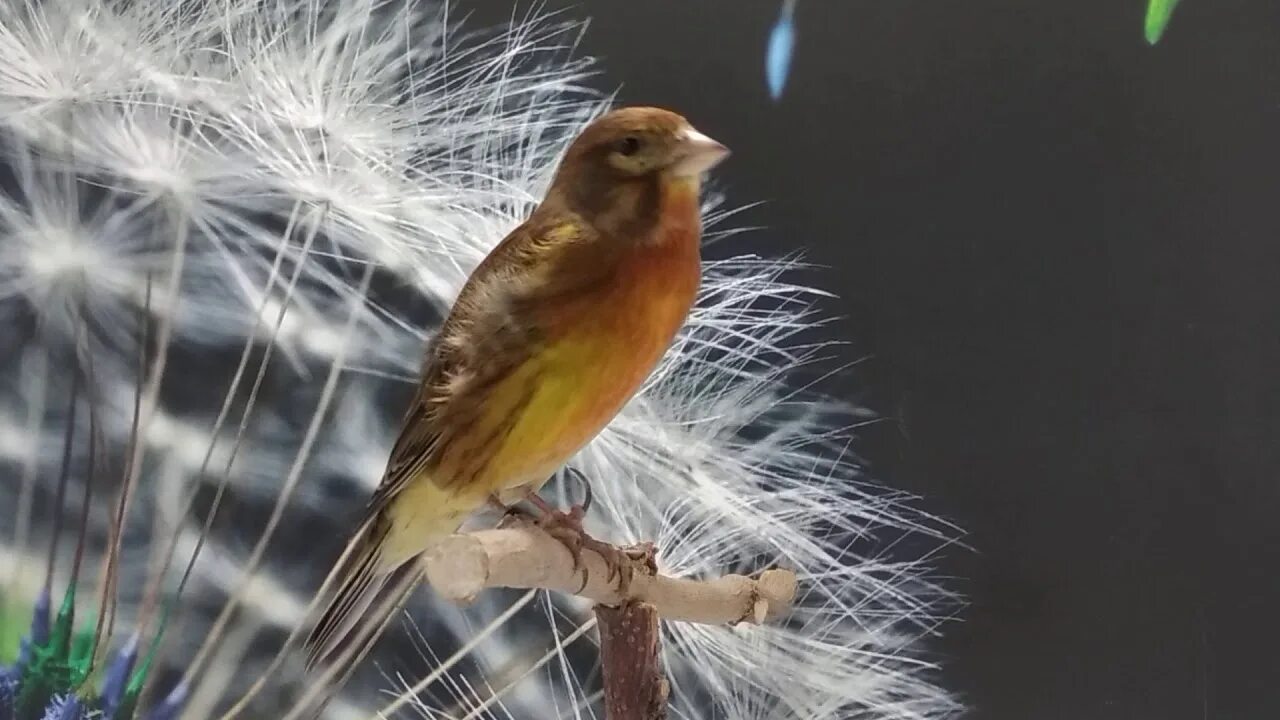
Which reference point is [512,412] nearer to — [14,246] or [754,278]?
[754,278]

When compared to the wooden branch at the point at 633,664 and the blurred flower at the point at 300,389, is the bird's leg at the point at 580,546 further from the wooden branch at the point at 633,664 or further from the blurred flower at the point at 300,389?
the blurred flower at the point at 300,389

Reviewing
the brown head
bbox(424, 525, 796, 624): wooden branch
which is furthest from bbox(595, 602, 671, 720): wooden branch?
the brown head

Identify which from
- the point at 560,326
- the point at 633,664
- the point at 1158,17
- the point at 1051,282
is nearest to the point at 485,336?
the point at 560,326

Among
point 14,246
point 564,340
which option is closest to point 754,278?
point 564,340

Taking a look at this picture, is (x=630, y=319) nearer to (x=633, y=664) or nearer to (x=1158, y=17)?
(x=633, y=664)

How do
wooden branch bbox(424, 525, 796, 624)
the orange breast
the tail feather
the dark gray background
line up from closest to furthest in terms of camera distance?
wooden branch bbox(424, 525, 796, 624)
the orange breast
the tail feather
the dark gray background

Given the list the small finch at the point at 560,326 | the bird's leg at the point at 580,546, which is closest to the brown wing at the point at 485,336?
the small finch at the point at 560,326

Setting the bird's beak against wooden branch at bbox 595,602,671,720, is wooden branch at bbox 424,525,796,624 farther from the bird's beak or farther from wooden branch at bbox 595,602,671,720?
the bird's beak
